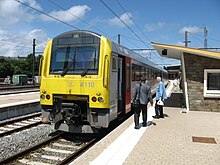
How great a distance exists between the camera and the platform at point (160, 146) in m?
5.55

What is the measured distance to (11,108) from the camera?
12.9 meters

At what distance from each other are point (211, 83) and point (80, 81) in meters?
7.45

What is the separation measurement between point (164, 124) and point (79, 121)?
3.30 metres

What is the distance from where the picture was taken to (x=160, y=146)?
6629 millimetres

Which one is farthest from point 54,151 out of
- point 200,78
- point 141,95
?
point 200,78

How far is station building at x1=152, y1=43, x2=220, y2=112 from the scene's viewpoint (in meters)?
12.5

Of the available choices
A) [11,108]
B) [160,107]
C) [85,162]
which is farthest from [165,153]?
[11,108]

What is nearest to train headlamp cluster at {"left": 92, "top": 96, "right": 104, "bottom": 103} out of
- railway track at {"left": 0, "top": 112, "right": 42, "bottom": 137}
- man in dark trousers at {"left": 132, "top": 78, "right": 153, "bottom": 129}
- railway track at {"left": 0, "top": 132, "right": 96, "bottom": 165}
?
railway track at {"left": 0, "top": 132, "right": 96, "bottom": 165}

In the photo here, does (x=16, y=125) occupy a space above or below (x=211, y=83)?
below

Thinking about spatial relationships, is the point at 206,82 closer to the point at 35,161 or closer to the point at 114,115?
the point at 114,115

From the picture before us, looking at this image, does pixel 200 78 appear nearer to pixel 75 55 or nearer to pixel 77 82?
pixel 75 55

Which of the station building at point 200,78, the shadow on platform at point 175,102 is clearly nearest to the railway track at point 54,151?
the station building at point 200,78

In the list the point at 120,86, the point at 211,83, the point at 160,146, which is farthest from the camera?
the point at 211,83

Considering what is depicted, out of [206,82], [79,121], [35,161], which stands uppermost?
[206,82]
